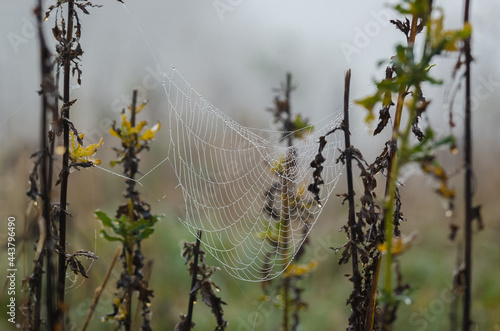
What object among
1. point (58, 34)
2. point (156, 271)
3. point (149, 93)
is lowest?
point (58, 34)

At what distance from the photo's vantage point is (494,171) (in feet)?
23.2

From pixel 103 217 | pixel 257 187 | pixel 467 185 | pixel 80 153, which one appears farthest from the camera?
pixel 257 187

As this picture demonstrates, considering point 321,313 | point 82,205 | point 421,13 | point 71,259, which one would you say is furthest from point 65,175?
point 82,205

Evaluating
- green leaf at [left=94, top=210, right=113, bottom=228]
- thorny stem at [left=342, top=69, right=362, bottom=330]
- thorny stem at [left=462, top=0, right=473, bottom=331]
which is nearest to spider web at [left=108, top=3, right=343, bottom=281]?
green leaf at [left=94, top=210, right=113, bottom=228]

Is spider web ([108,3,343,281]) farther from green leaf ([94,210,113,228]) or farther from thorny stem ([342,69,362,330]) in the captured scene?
thorny stem ([342,69,362,330])

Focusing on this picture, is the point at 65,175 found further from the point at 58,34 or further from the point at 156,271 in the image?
the point at 156,271

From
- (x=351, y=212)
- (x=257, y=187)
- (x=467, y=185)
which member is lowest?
(x=467, y=185)

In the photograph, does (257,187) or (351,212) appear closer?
(351,212)

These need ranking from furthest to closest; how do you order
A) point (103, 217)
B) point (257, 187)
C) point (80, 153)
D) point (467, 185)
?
1. point (257, 187)
2. point (80, 153)
3. point (103, 217)
4. point (467, 185)

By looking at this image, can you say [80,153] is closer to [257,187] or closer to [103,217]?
[103,217]

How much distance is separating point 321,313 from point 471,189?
3151 millimetres

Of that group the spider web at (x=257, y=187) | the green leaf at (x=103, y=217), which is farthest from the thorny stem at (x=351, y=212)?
the green leaf at (x=103, y=217)

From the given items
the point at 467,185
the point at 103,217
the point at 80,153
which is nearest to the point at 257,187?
the point at 80,153

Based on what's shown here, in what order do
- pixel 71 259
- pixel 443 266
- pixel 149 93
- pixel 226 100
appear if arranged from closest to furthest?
pixel 71 259 < pixel 443 266 < pixel 149 93 < pixel 226 100
